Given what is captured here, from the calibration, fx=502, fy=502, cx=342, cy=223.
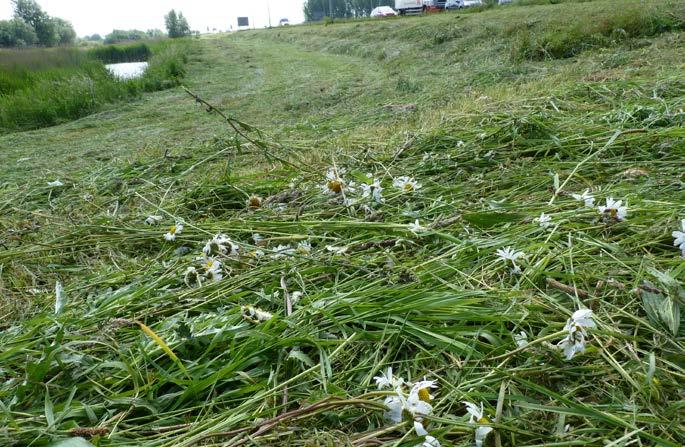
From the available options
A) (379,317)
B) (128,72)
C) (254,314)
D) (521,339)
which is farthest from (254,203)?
(128,72)

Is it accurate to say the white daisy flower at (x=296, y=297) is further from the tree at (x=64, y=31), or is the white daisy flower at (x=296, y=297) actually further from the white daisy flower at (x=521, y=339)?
the tree at (x=64, y=31)

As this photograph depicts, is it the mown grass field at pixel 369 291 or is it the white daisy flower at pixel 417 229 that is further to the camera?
the white daisy flower at pixel 417 229

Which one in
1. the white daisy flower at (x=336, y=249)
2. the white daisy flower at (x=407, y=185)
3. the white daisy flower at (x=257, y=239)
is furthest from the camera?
the white daisy flower at (x=407, y=185)

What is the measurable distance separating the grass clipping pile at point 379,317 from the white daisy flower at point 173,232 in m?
0.02

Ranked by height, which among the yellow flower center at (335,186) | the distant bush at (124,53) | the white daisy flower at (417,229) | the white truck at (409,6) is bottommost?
the white daisy flower at (417,229)

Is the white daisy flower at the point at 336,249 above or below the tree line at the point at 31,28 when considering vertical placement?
below

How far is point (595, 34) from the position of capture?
22.7ft

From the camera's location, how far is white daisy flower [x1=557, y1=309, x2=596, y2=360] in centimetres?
112

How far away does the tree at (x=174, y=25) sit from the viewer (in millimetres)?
51219

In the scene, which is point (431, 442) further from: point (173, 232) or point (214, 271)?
point (173, 232)

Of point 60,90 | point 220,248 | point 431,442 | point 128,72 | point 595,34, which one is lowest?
point 431,442

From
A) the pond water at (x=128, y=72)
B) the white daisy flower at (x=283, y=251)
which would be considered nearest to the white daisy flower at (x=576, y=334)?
the white daisy flower at (x=283, y=251)

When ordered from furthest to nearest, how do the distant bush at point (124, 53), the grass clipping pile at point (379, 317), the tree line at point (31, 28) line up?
the tree line at point (31, 28)
the distant bush at point (124, 53)
the grass clipping pile at point (379, 317)

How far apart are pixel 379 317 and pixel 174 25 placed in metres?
56.6
